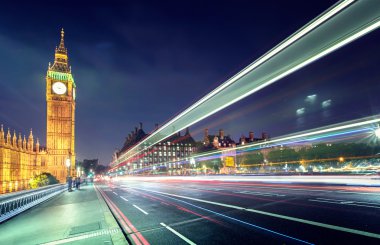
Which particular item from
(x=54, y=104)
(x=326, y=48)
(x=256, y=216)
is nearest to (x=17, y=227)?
(x=256, y=216)

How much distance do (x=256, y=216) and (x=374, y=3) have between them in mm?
10096

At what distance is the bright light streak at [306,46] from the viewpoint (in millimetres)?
11062

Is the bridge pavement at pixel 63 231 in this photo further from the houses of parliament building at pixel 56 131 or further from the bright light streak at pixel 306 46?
the houses of parliament building at pixel 56 131

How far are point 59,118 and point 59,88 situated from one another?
11.6 m

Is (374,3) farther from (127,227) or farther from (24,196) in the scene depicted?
(24,196)

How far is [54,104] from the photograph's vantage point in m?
96.8

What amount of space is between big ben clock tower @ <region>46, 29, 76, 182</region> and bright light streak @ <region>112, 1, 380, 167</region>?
8948 centimetres

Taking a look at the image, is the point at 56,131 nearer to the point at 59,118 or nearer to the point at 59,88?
the point at 59,118

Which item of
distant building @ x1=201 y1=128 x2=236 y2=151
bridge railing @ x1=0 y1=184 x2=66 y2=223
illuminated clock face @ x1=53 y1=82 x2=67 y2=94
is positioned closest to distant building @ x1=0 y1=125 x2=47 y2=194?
illuminated clock face @ x1=53 y1=82 x2=67 y2=94

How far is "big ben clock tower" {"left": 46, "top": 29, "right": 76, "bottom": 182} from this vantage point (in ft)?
308

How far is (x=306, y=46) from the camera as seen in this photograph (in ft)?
44.6

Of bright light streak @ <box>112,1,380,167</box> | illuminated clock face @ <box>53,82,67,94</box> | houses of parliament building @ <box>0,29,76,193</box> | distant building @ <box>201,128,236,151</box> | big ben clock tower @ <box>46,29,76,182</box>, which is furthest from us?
distant building @ <box>201,128,236,151</box>

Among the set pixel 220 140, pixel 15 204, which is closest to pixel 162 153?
pixel 220 140

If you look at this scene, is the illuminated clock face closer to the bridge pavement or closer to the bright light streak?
the bright light streak
